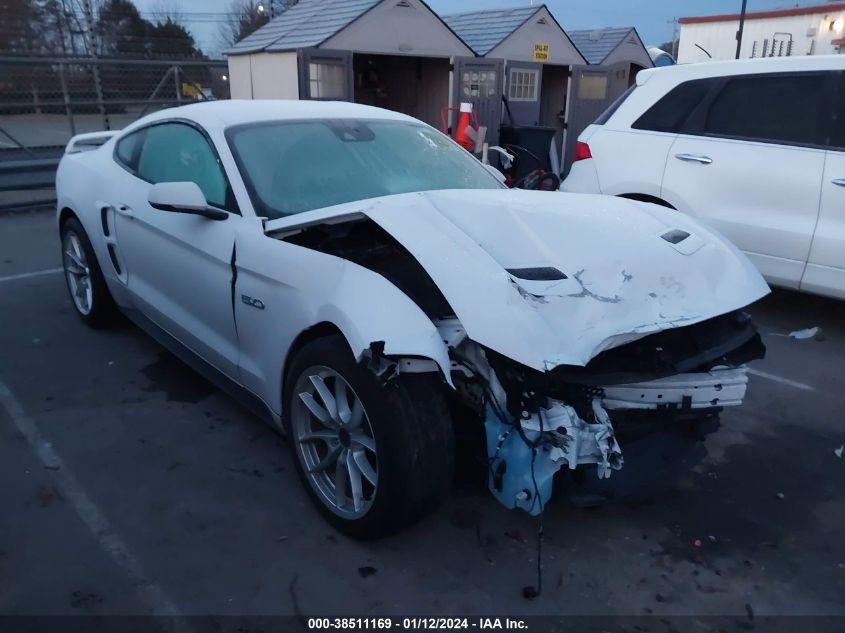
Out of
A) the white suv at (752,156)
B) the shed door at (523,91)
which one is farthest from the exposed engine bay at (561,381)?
the shed door at (523,91)

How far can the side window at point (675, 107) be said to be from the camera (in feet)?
17.4

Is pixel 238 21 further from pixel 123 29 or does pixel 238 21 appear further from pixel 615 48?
pixel 615 48

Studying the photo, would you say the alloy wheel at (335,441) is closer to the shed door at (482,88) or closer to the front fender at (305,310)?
the front fender at (305,310)

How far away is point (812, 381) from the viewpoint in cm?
426

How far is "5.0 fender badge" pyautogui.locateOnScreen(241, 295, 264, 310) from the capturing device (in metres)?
2.90

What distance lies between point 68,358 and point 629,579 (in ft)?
11.7

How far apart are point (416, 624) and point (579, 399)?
3.12 ft

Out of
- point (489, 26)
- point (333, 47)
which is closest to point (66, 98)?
point (333, 47)

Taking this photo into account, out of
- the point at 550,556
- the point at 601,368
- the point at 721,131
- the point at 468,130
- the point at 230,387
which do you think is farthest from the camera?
the point at 468,130

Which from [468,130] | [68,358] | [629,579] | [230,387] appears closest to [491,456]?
[629,579]

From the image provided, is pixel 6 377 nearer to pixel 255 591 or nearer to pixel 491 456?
pixel 255 591

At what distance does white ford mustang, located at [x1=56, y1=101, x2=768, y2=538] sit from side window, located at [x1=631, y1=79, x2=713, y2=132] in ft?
8.08

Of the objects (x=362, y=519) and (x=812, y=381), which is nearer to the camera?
(x=362, y=519)

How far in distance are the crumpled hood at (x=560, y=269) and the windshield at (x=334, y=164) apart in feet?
1.77
